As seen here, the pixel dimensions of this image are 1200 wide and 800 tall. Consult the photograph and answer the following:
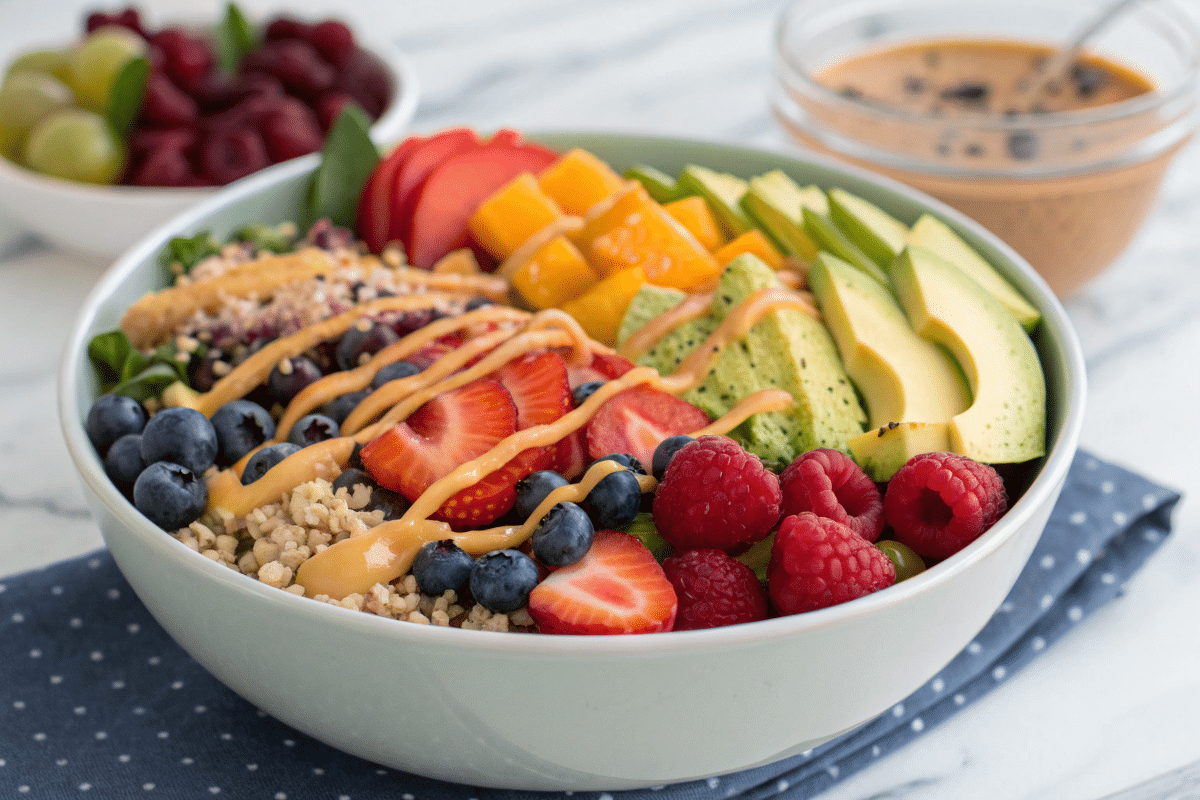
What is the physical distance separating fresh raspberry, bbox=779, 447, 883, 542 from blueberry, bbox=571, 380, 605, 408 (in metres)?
0.24

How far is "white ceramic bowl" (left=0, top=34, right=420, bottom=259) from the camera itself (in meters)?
1.91

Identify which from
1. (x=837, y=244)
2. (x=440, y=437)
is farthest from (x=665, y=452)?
(x=837, y=244)

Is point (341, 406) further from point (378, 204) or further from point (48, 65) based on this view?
point (48, 65)

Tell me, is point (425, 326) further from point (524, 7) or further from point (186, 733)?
point (524, 7)

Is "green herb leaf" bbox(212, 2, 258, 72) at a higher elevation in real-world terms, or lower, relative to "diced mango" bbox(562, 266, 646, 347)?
higher

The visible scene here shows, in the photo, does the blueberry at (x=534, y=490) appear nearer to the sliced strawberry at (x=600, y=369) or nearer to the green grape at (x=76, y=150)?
the sliced strawberry at (x=600, y=369)

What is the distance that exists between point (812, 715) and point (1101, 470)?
78 centimetres

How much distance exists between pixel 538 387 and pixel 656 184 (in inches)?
21.1

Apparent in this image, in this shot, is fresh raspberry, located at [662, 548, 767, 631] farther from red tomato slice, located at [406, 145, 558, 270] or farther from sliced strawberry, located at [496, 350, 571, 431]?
red tomato slice, located at [406, 145, 558, 270]

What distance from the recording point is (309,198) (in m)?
1.74

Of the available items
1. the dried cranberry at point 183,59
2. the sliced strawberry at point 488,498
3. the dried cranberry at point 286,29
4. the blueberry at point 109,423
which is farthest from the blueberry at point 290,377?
the dried cranberry at point 286,29

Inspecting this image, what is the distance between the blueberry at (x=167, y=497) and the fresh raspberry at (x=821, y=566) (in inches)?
24.6

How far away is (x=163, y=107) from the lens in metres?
2.10

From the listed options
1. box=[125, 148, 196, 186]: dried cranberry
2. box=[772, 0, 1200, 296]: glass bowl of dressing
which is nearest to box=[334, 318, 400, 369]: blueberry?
box=[125, 148, 196, 186]: dried cranberry
